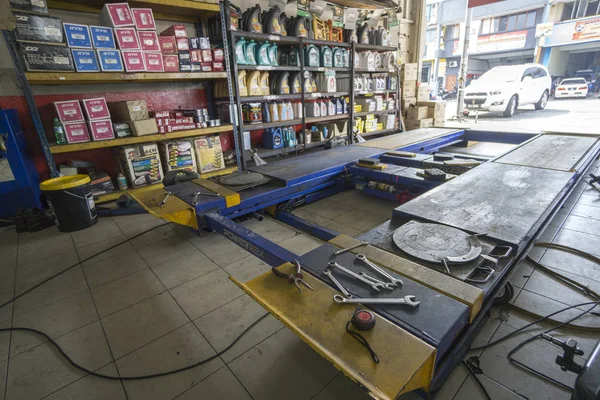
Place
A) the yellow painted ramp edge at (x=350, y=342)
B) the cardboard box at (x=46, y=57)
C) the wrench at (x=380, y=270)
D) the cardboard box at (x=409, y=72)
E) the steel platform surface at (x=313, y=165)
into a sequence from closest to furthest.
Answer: the yellow painted ramp edge at (x=350, y=342) → the wrench at (x=380, y=270) → the cardboard box at (x=46, y=57) → the steel platform surface at (x=313, y=165) → the cardboard box at (x=409, y=72)

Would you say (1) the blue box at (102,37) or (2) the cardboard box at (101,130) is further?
(2) the cardboard box at (101,130)

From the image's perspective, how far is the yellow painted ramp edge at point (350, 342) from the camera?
2.50ft

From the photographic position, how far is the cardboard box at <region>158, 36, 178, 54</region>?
3.31 metres

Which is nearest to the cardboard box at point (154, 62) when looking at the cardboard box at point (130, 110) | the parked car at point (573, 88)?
the cardboard box at point (130, 110)

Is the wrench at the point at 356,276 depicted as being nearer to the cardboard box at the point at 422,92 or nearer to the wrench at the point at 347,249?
the wrench at the point at 347,249

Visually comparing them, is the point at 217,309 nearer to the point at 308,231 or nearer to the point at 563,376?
the point at 308,231

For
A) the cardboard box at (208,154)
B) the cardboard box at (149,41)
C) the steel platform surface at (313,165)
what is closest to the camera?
the steel platform surface at (313,165)

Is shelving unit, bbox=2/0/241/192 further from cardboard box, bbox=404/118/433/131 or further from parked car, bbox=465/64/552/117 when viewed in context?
parked car, bbox=465/64/552/117

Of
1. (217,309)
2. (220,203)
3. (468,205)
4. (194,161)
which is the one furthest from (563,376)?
(194,161)

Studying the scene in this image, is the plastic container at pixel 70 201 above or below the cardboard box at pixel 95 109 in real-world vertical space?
below

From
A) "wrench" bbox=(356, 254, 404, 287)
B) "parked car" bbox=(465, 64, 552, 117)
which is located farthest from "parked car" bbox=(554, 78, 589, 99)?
"wrench" bbox=(356, 254, 404, 287)

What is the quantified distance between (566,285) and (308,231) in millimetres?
1682

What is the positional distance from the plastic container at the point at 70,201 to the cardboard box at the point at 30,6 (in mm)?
1409

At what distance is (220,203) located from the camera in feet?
7.46
